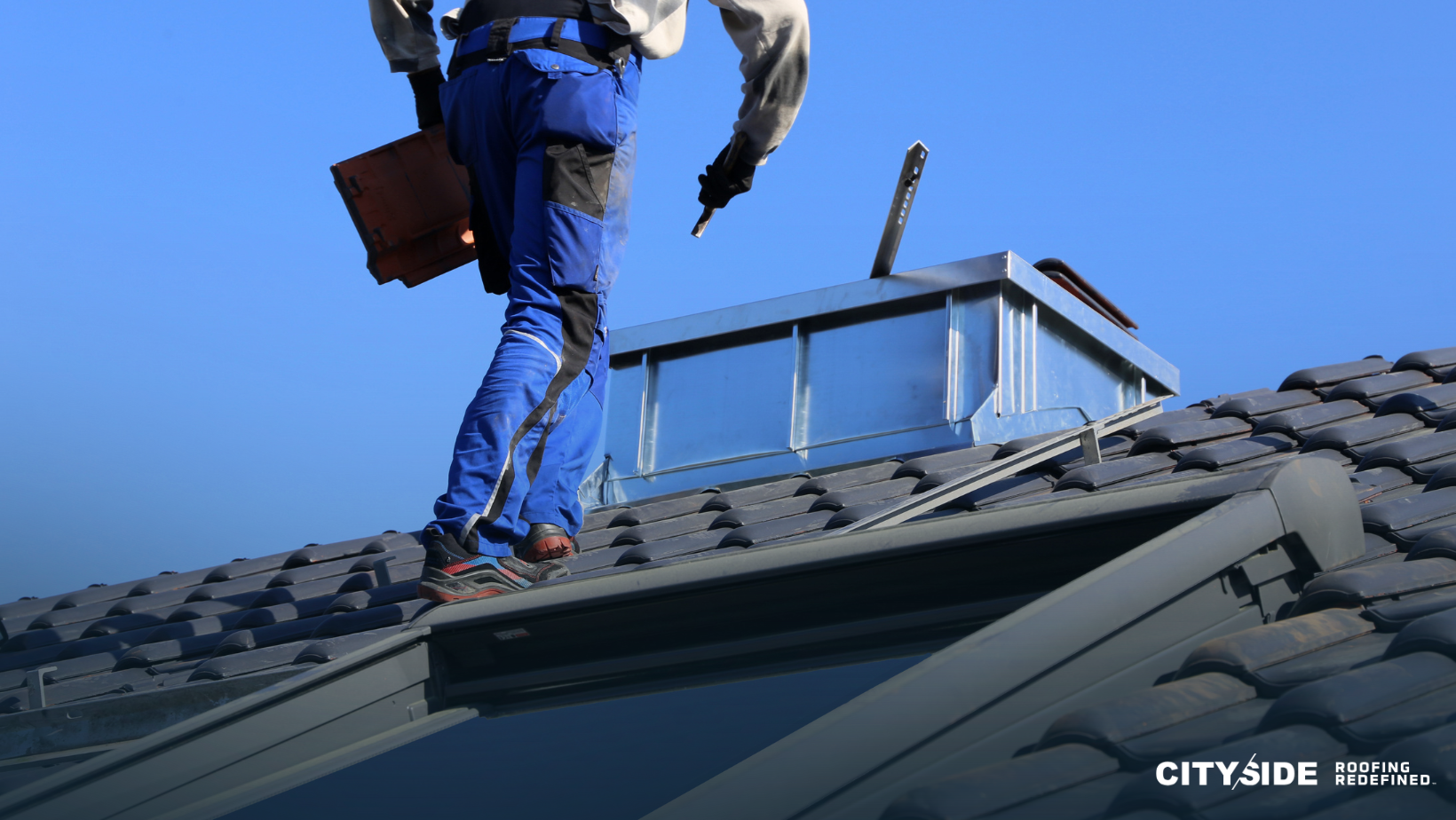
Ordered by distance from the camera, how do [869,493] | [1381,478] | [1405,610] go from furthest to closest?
[869,493], [1381,478], [1405,610]

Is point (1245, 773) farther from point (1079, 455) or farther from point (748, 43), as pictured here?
point (1079, 455)

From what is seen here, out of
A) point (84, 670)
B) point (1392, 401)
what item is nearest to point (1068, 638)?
point (1392, 401)

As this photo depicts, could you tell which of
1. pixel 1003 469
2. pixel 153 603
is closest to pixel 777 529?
pixel 1003 469

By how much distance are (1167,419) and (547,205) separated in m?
2.19

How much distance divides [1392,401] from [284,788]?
10.0 ft

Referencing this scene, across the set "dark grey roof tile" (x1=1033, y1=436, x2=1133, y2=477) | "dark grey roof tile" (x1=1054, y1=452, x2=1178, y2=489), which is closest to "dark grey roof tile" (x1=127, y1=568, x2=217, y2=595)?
"dark grey roof tile" (x1=1033, y1=436, x2=1133, y2=477)

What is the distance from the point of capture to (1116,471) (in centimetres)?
349

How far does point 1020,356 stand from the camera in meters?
6.02

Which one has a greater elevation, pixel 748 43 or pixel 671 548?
pixel 748 43

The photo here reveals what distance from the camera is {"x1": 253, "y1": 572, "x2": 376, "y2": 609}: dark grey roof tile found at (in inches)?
175

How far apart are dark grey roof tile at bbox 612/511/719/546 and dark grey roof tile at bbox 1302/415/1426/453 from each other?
184 cm

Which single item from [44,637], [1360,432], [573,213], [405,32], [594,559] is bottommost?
[44,637]

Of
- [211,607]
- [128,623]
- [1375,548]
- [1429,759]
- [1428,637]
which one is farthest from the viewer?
[128,623]

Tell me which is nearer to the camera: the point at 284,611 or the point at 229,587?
the point at 284,611
